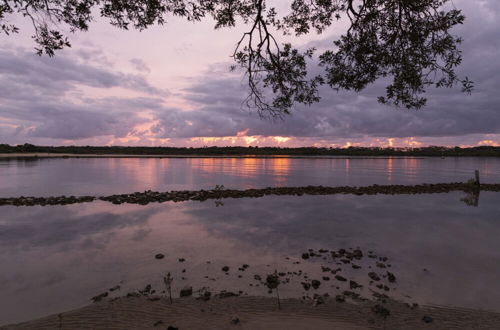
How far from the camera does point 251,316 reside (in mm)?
8328

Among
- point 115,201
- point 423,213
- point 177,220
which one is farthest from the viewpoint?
point 115,201

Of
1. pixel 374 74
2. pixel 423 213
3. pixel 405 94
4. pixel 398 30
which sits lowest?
pixel 423 213

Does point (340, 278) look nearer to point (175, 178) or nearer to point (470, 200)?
point (470, 200)

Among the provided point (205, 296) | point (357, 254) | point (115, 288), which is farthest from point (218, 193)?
point (205, 296)

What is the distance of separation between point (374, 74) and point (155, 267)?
12.3m

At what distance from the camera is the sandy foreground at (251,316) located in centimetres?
788

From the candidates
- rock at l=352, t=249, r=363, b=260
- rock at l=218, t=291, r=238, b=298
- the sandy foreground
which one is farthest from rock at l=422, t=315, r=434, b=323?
rock at l=218, t=291, r=238, b=298

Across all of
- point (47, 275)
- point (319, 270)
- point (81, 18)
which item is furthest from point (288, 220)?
point (81, 18)

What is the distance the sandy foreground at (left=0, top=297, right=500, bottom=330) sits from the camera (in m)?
7.88

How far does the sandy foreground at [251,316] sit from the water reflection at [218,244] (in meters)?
1.02

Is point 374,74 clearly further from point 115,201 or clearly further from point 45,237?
point 115,201

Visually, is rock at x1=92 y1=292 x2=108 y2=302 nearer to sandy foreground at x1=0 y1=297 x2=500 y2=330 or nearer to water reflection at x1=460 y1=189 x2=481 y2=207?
sandy foreground at x1=0 y1=297 x2=500 y2=330

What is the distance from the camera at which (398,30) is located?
31.2ft

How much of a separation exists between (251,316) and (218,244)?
308 inches
